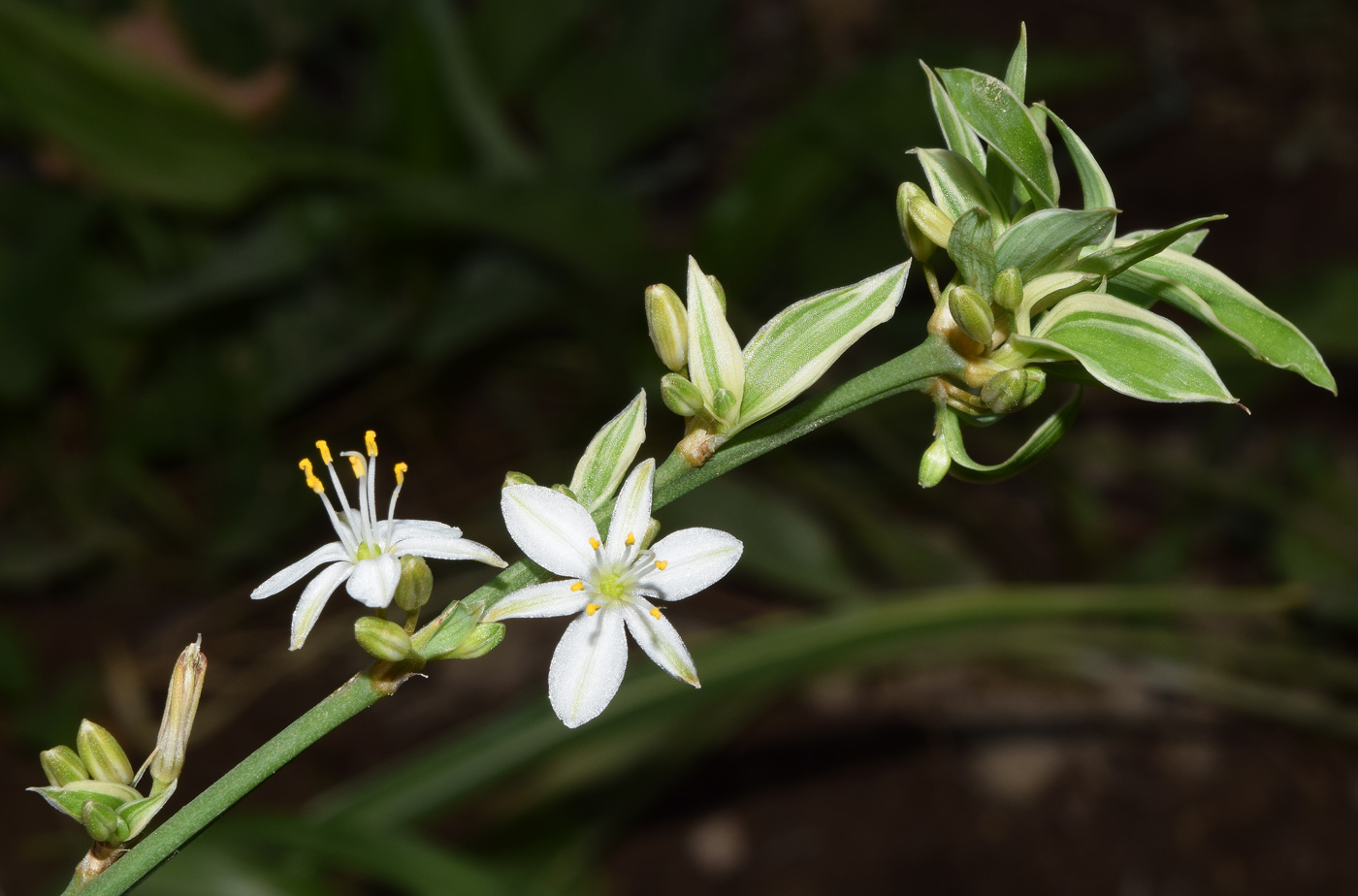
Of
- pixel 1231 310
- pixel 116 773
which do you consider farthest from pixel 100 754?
pixel 1231 310

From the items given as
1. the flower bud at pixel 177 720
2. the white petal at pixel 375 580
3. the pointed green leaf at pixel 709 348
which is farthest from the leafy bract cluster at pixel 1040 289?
the flower bud at pixel 177 720

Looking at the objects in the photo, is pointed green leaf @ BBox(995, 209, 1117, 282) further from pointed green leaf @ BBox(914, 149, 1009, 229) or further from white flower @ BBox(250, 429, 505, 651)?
white flower @ BBox(250, 429, 505, 651)

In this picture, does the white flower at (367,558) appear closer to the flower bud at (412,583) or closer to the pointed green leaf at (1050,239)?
the flower bud at (412,583)

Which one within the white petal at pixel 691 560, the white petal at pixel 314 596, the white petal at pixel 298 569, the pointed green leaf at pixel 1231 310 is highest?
the white petal at pixel 298 569

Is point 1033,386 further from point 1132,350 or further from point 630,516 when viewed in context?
point 630,516

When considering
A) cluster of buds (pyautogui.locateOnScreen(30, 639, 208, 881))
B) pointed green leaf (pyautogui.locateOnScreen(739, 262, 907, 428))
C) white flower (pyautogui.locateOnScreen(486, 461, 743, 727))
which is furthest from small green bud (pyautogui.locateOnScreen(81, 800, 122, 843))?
pointed green leaf (pyautogui.locateOnScreen(739, 262, 907, 428))

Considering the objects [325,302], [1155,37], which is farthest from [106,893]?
[1155,37]

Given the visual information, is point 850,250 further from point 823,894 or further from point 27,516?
point 27,516
